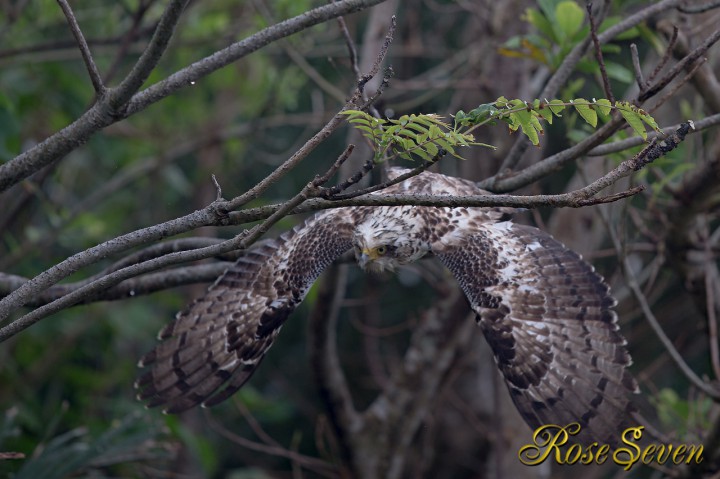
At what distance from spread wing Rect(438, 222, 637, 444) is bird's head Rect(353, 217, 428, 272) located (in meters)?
0.24

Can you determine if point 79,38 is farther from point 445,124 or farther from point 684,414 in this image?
point 684,414

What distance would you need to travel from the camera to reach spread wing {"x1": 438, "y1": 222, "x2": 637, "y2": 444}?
13.8ft

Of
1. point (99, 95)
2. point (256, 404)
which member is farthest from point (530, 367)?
point (256, 404)

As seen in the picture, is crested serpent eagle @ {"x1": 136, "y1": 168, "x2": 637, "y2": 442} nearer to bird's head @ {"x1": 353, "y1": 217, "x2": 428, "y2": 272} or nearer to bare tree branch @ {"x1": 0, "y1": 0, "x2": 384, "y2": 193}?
bird's head @ {"x1": 353, "y1": 217, "x2": 428, "y2": 272}

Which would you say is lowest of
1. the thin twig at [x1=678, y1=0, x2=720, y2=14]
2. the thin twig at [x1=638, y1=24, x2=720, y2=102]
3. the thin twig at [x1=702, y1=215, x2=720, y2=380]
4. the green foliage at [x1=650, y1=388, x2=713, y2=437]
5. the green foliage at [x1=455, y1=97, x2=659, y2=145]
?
the green foliage at [x1=650, y1=388, x2=713, y2=437]

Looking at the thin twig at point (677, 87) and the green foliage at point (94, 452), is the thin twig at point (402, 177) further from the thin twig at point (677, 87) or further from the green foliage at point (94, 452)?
the green foliage at point (94, 452)

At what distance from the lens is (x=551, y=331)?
4352mm

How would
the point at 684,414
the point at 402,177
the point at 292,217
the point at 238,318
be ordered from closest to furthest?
the point at 402,177, the point at 238,318, the point at 684,414, the point at 292,217

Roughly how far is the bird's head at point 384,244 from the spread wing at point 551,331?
24cm

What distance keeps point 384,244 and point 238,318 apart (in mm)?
861

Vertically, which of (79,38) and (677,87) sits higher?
(79,38)

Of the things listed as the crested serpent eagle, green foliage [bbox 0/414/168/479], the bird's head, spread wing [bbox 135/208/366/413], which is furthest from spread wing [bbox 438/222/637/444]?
green foliage [bbox 0/414/168/479]

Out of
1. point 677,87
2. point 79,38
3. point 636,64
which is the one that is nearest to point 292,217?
point 677,87

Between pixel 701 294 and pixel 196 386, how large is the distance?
2.95 metres
